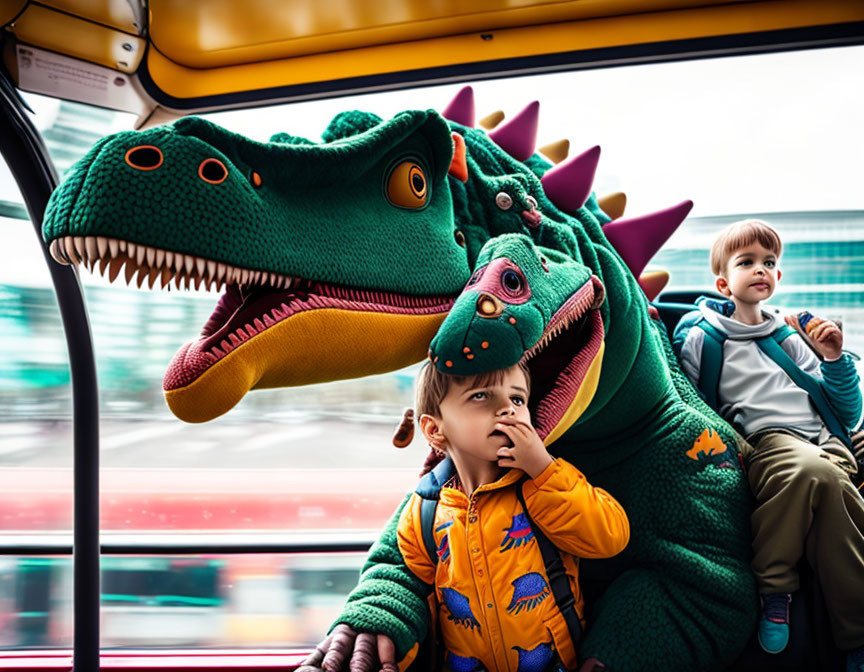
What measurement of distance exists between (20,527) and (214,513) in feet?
3.31

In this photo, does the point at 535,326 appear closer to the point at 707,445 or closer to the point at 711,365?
the point at 707,445

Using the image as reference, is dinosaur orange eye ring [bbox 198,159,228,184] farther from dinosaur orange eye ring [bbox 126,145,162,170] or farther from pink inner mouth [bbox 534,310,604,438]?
pink inner mouth [bbox 534,310,604,438]

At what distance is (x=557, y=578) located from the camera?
87 centimetres

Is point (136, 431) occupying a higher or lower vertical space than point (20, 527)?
higher

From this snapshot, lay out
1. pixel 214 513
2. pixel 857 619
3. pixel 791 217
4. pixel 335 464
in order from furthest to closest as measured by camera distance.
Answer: pixel 335 464, pixel 214 513, pixel 791 217, pixel 857 619

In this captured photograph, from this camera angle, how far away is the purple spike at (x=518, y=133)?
1083 millimetres

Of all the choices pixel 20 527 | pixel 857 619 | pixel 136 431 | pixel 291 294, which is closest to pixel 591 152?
pixel 291 294

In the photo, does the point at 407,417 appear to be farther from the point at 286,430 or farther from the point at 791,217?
the point at 286,430

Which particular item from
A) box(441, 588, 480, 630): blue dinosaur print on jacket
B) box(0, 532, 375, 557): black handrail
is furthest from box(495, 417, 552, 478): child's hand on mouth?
box(0, 532, 375, 557): black handrail

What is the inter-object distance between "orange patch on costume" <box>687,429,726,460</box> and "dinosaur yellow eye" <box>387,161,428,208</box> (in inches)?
23.5

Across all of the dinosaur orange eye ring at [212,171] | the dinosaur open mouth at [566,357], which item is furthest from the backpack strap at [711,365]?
the dinosaur orange eye ring at [212,171]

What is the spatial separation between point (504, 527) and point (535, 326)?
31cm

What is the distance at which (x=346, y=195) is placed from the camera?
74 cm

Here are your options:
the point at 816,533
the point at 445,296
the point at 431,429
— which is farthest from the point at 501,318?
the point at 816,533
